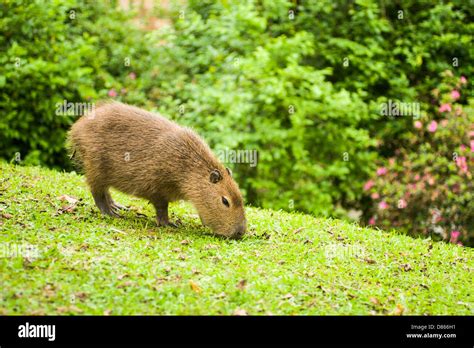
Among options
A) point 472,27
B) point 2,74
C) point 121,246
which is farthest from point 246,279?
point 472,27

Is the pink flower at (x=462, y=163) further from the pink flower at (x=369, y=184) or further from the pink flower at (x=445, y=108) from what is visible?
the pink flower at (x=369, y=184)

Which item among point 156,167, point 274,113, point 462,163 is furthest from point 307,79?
point 156,167

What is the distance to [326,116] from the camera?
400 inches

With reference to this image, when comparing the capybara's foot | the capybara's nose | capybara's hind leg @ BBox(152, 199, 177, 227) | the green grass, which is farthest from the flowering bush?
the capybara's foot

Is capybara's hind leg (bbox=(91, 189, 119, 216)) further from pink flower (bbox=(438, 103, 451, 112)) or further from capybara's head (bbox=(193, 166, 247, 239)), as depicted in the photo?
pink flower (bbox=(438, 103, 451, 112))

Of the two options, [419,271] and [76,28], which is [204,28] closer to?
[76,28]

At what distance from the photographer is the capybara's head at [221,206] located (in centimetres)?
673

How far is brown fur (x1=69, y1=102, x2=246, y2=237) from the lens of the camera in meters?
6.81

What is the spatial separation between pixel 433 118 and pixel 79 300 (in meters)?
8.52

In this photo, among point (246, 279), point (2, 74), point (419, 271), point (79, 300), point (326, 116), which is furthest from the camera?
point (326, 116)

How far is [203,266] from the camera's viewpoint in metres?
5.72

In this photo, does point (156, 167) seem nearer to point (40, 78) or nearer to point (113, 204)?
point (113, 204)

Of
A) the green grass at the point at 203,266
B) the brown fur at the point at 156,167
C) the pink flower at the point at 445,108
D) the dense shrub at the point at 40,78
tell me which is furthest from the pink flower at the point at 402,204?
the dense shrub at the point at 40,78

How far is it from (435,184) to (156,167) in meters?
5.06
